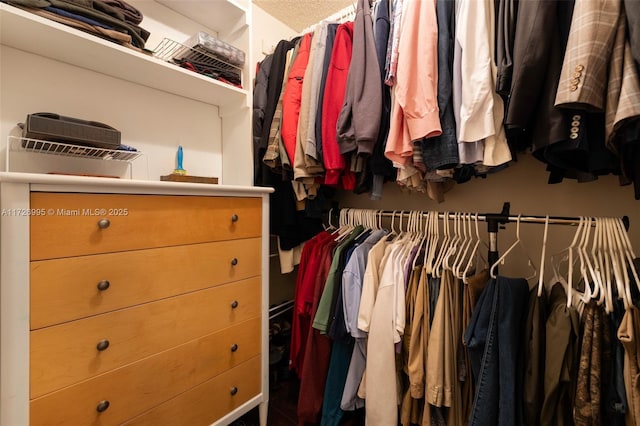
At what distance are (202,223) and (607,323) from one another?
47.4 inches

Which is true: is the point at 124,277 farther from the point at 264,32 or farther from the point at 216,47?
the point at 264,32

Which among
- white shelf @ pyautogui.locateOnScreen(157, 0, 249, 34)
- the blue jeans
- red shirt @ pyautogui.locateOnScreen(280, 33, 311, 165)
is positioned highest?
white shelf @ pyautogui.locateOnScreen(157, 0, 249, 34)

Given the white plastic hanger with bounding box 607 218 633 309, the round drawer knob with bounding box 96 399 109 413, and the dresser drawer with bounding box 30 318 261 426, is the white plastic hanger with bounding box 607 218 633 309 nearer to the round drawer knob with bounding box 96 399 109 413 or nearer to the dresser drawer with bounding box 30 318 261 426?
the dresser drawer with bounding box 30 318 261 426

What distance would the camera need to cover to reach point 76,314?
0.74 meters

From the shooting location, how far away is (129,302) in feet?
2.73

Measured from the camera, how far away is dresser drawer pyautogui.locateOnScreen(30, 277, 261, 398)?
2.30 feet

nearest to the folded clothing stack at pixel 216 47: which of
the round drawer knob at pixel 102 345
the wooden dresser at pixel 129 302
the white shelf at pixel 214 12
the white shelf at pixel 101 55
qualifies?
the white shelf at pixel 101 55

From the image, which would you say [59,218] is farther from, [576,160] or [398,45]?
[576,160]

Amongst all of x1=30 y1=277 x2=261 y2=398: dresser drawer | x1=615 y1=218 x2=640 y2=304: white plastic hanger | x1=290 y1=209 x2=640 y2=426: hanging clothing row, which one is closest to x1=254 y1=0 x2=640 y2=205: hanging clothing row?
x1=615 y1=218 x2=640 y2=304: white plastic hanger

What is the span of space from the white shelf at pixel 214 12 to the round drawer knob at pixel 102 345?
4.61ft

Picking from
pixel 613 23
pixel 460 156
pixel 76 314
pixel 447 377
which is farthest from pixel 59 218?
pixel 613 23

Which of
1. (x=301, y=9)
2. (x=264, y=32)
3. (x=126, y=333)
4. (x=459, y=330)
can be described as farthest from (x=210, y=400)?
(x=301, y=9)

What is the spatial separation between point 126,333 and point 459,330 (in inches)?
41.9

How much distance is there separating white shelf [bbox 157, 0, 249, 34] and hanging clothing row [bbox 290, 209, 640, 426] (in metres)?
1.10
